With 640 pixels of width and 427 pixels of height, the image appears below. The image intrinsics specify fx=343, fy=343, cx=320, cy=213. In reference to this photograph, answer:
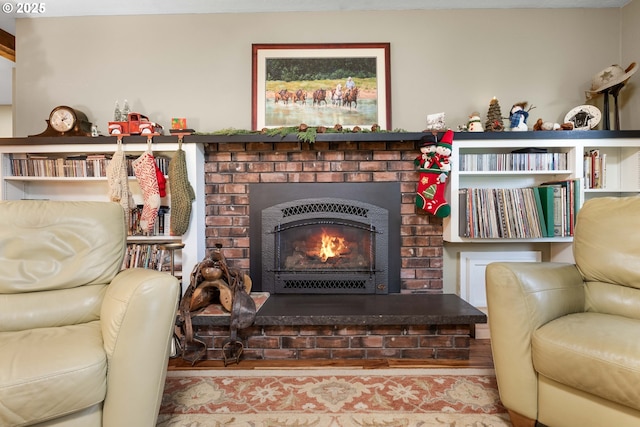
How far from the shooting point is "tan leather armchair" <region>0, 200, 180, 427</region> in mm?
1036

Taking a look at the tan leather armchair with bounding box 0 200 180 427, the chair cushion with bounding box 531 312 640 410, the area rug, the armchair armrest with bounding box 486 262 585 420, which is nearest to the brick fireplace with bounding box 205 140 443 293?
the area rug

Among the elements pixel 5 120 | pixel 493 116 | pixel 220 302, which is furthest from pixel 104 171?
pixel 5 120

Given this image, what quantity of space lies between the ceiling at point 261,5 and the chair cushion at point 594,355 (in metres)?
2.39

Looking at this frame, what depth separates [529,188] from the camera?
244cm

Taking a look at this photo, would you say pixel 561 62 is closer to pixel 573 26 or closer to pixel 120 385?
pixel 573 26

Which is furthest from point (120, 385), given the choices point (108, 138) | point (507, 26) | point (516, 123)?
point (507, 26)

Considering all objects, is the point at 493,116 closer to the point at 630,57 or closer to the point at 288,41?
the point at 630,57

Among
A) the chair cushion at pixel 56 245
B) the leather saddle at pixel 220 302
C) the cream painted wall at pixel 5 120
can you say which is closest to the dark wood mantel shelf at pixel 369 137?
the leather saddle at pixel 220 302

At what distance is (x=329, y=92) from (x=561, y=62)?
5.94 ft

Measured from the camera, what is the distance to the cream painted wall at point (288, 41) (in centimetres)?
265

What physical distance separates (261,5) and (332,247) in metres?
1.92

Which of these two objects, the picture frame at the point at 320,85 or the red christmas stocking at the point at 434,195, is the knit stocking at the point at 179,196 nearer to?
the picture frame at the point at 320,85

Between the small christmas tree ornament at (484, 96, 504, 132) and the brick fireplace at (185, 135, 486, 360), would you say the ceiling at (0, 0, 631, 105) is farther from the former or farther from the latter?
the brick fireplace at (185, 135, 486, 360)

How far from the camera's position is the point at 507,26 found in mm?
2656
